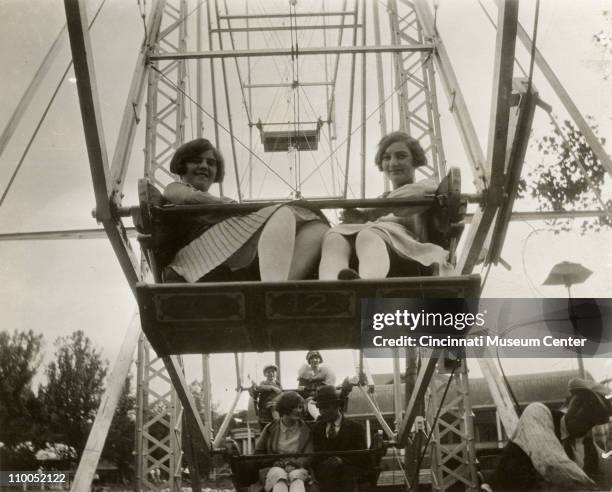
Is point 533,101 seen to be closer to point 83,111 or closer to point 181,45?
point 83,111

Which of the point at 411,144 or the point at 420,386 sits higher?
the point at 411,144

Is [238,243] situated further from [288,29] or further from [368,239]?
[288,29]

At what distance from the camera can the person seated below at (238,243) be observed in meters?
2.21

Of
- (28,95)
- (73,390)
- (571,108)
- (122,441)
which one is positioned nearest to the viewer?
(28,95)

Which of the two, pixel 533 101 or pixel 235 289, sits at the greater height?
pixel 533 101

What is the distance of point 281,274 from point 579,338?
1.38 metres

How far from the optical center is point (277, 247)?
2203 mm

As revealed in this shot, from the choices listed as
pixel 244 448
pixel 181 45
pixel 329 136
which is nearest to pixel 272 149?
pixel 329 136

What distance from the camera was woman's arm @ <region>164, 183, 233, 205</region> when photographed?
2418 millimetres

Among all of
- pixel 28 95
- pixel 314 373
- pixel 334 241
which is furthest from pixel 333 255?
pixel 314 373

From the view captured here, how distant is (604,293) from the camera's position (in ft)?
9.66

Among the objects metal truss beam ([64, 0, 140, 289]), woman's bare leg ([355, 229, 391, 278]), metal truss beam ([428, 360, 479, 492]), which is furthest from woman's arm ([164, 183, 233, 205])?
metal truss beam ([428, 360, 479, 492])

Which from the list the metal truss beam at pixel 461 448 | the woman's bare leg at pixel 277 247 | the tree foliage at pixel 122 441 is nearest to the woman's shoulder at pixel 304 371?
the metal truss beam at pixel 461 448

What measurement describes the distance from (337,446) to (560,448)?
42.5 inches
